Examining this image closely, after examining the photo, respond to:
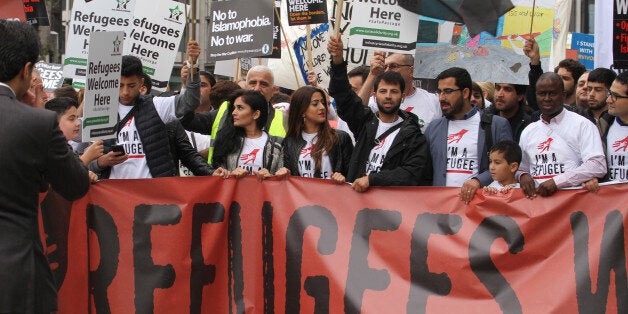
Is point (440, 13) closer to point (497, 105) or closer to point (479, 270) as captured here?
point (497, 105)

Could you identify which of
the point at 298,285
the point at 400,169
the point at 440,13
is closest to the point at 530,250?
the point at 400,169

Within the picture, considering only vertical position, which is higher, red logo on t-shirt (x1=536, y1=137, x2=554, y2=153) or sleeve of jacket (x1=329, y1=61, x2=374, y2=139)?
sleeve of jacket (x1=329, y1=61, x2=374, y2=139)

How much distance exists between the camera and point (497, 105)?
26.1ft

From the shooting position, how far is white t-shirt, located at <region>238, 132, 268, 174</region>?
7.30 m

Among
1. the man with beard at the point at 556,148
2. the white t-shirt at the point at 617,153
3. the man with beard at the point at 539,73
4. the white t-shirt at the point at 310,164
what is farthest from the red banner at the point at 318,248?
the man with beard at the point at 539,73

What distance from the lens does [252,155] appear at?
7.34m

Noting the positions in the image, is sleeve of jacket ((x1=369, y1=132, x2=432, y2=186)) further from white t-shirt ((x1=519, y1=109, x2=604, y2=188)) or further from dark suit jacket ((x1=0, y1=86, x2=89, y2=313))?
dark suit jacket ((x1=0, y1=86, x2=89, y2=313))

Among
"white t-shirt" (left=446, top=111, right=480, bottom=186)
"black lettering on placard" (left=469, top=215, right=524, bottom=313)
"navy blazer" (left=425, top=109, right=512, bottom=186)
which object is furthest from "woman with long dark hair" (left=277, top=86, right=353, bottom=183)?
"black lettering on placard" (left=469, top=215, right=524, bottom=313)

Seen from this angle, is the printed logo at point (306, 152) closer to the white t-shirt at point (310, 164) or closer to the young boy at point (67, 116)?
the white t-shirt at point (310, 164)

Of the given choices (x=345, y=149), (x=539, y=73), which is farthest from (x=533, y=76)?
(x=345, y=149)

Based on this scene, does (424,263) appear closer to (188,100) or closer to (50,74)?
(188,100)

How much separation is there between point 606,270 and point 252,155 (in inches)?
101

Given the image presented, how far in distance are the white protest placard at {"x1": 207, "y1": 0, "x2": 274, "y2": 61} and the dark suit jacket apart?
16.1 ft

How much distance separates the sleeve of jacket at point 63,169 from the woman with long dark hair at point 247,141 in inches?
98.6
